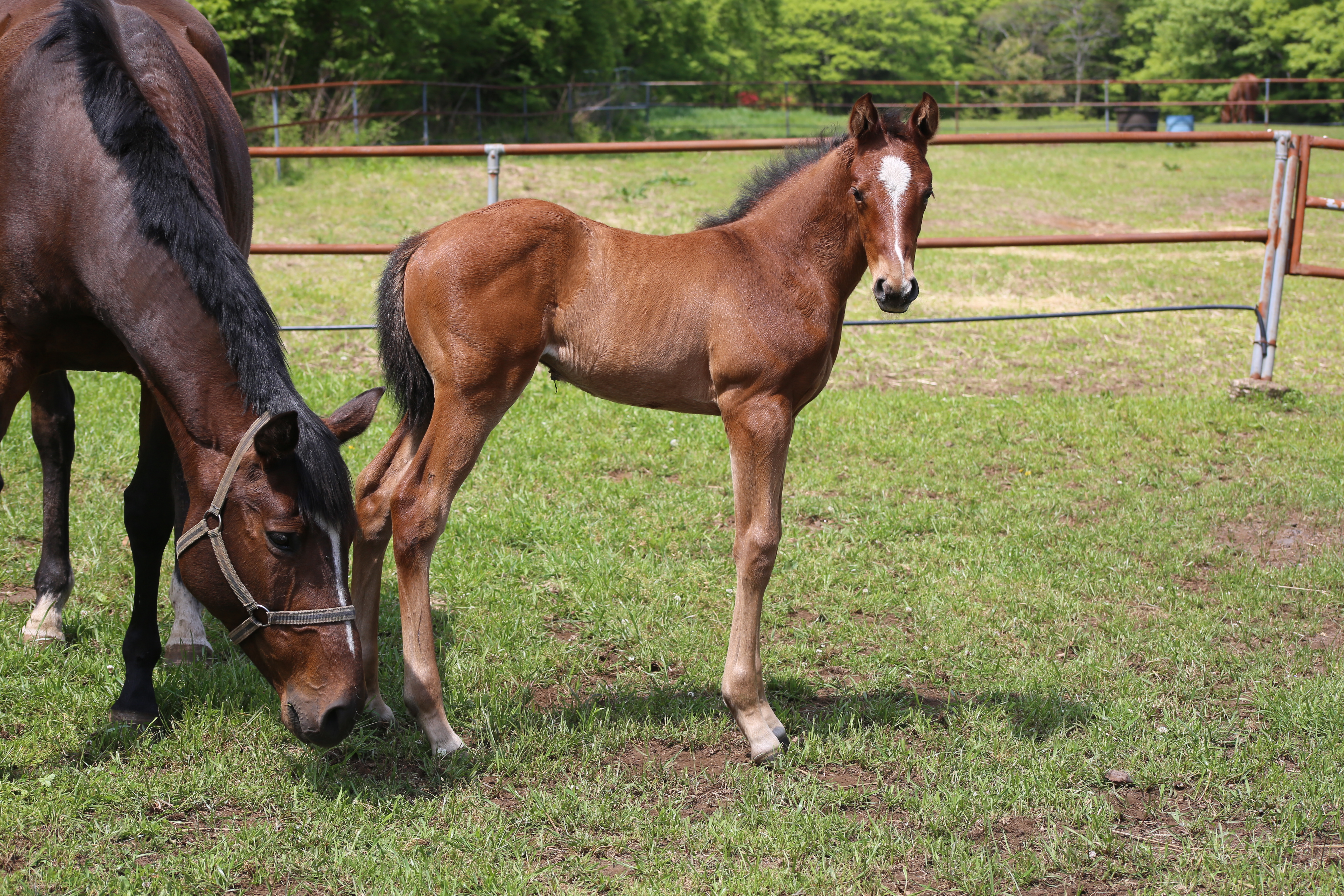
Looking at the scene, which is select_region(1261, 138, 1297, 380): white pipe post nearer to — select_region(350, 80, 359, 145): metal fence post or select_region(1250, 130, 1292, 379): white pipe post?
select_region(1250, 130, 1292, 379): white pipe post

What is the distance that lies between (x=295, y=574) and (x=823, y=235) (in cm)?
194

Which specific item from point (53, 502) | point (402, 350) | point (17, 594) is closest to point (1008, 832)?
point (402, 350)

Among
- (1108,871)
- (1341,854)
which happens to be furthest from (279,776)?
(1341,854)

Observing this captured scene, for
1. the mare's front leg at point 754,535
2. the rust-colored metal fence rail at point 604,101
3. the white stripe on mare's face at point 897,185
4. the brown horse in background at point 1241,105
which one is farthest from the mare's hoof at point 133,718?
the brown horse in background at point 1241,105

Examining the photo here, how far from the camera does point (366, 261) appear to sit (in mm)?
11547

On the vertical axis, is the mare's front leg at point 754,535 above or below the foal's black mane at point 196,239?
below

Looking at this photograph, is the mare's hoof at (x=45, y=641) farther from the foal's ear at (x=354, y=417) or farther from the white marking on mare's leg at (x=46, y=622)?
the foal's ear at (x=354, y=417)

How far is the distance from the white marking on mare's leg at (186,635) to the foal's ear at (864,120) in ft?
9.22

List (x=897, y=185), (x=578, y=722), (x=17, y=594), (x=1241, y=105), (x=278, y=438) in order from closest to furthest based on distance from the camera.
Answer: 1. (x=278, y=438)
2. (x=897, y=185)
3. (x=578, y=722)
4. (x=17, y=594)
5. (x=1241, y=105)

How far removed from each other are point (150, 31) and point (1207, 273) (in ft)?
37.7

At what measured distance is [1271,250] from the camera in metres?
7.21

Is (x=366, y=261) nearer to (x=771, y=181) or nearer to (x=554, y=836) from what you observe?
(x=771, y=181)

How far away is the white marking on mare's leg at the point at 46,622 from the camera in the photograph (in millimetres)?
3775

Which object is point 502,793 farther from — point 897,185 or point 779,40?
point 779,40
